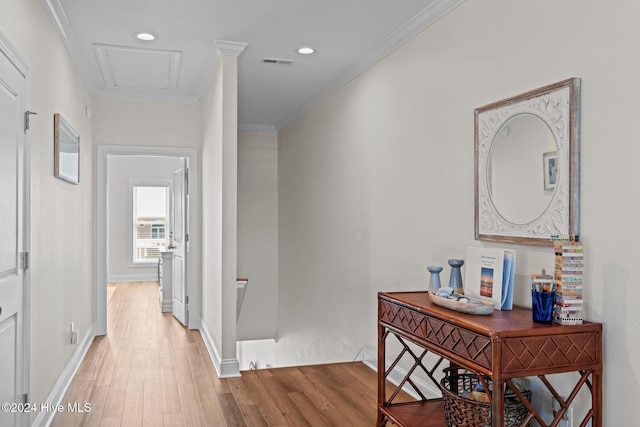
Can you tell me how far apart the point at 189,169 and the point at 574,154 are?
458 cm

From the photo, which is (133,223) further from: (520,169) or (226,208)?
(520,169)

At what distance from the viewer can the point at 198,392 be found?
3.65m

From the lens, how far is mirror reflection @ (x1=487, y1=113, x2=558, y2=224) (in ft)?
7.88

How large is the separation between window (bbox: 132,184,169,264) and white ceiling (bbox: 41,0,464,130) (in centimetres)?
562

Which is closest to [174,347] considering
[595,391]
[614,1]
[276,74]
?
[276,74]

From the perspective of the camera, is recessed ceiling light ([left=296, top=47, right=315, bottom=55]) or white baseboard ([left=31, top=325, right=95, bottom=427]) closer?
white baseboard ([left=31, top=325, right=95, bottom=427])

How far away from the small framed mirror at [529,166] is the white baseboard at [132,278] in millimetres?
9031

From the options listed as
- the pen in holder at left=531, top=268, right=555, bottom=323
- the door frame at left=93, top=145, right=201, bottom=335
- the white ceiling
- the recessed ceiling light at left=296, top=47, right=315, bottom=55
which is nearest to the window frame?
the door frame at left=93, top=145, right=201, bottom=335

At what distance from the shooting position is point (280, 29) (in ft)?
12.4

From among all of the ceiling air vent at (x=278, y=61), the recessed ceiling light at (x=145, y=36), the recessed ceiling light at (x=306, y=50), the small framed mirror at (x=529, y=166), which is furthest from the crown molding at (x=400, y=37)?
the recessed ceiling light at (x=145, y=36)

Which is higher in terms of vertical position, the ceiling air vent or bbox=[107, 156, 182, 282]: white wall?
the ceiling air vent

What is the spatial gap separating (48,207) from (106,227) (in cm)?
261

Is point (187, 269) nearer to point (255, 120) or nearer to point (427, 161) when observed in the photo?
point (255, 120)

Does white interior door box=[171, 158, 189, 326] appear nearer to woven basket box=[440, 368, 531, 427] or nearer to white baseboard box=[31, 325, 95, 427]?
white baseboard box=[31, 325, 95, 427]
